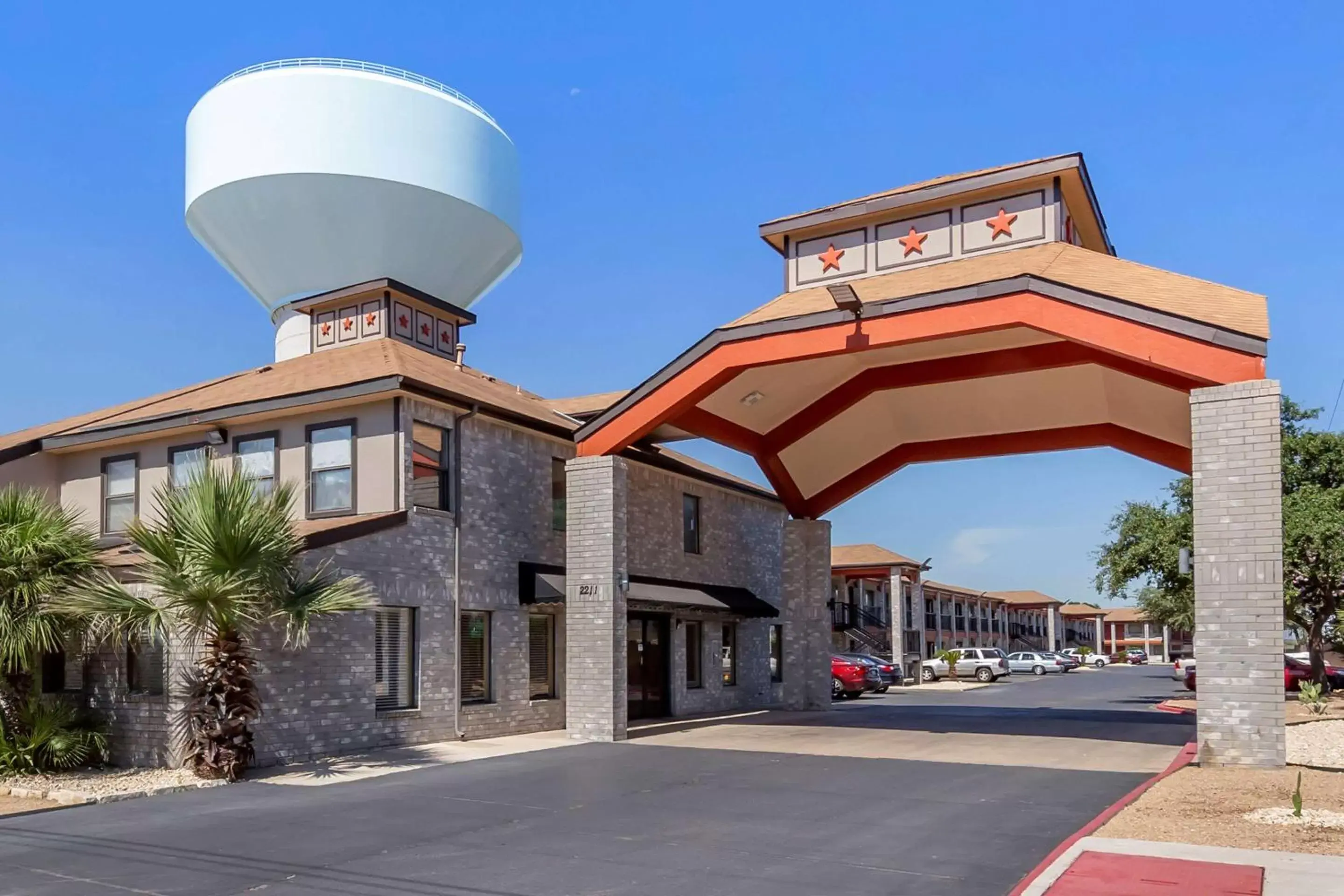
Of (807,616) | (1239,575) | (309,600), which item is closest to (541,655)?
(309,600)

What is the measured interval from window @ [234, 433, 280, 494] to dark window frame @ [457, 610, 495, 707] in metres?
4.16

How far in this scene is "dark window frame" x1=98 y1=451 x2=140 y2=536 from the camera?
22.6m

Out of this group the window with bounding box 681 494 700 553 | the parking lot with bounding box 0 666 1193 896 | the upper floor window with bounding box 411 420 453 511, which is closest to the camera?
the parking lot with bounding box 0 666 1193 896

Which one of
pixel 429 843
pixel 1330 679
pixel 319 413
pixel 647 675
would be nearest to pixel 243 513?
pixel 319 413

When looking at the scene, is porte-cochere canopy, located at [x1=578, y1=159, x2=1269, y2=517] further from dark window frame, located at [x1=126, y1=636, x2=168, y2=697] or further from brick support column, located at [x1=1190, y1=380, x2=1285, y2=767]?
dark window frame, located at [x1=126, y1=636, x2=168, y2=697]

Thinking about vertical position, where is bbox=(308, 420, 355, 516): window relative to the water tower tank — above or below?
below

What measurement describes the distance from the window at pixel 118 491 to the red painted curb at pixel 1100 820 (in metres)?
18.4

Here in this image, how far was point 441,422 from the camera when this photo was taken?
20.4 metres

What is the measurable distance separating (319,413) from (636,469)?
7.09 m

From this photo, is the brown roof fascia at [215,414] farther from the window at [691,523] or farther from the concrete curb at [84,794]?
the window at [691,523]

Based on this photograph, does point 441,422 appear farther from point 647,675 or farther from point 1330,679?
point 1330,679

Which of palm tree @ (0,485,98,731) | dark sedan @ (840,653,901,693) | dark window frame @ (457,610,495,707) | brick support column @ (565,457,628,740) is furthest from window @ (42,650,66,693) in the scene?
dark sedan @ (840,653,901,693)

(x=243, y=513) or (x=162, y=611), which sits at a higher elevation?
(x=243, y=513)

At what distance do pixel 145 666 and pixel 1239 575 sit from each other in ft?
51.1
